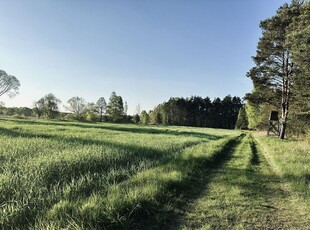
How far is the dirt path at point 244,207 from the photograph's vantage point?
4254mm

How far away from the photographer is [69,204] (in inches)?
173

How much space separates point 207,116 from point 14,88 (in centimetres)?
7637

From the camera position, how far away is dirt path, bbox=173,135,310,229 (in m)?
4.25

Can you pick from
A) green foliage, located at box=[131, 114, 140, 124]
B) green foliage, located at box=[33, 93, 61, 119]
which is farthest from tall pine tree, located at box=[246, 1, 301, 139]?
green foliage, located at box=[33, 93, 61, 119]

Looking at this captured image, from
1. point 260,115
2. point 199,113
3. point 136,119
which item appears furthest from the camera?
point 199,113

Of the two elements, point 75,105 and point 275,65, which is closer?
point 275,65

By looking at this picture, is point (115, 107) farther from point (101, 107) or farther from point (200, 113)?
point (200, 113)

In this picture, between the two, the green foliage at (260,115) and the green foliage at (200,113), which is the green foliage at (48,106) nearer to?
the green foliage at (200,113)

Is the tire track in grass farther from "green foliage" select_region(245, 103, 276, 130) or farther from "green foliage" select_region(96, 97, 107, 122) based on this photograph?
"green foliage" select_region(96, 97, 107, 122)

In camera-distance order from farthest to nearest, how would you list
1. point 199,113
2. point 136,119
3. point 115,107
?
1. point 199,113
2. point 136,119
3. point 115,107

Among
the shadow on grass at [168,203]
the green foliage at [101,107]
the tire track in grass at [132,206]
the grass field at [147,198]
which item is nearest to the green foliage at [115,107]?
the green foliage at [101,107]

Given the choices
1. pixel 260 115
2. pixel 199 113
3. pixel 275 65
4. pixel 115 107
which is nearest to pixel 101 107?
pixel 115 107

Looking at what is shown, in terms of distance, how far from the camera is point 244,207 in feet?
16.5

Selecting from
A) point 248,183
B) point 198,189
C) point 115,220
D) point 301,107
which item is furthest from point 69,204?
point 301,107
